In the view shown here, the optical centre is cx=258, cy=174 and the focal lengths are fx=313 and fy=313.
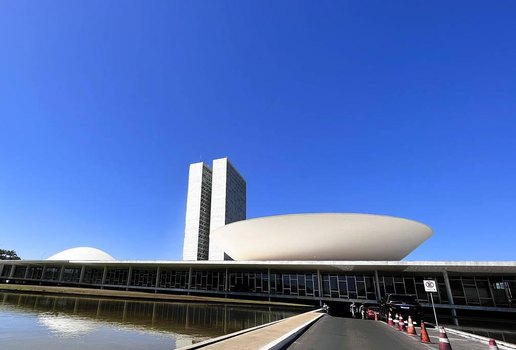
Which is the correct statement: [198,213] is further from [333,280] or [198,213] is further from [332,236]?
Answer: [333,280]

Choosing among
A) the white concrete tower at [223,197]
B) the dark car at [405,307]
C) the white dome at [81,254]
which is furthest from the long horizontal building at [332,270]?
the white concrete tower at [223,197]

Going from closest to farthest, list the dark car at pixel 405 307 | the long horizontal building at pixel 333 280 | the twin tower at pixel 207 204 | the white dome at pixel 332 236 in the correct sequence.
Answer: the dark car at pixel 405 307, the long horizontal building at pixel 333 280, the white dome at pixel 332 236, the twin tower at pixel 207 204

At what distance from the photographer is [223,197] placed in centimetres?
9831

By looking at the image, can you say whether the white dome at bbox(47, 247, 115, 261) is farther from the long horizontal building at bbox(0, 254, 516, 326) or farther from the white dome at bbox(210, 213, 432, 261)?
the white dome at bbox(210, 213, 432, 261)

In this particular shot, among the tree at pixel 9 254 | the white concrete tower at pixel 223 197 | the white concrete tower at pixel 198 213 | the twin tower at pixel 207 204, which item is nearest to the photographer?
the white concrete tower at pixel 198 213

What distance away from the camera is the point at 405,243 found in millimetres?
38156

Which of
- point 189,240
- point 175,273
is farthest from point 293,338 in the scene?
point 189,240

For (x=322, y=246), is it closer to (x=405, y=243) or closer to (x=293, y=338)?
(x=405, y=243)

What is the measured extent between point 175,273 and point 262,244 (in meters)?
14.9

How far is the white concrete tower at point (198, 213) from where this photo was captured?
310 ft

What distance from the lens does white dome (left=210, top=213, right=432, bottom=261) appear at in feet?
115

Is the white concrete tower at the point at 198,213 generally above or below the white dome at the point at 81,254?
above

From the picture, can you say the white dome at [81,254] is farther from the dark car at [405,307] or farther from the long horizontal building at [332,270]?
the dark car at [405,307]

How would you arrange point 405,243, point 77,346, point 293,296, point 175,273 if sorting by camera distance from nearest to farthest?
point 77,346 < point 293,296 < point 405,243 < point 175,273
